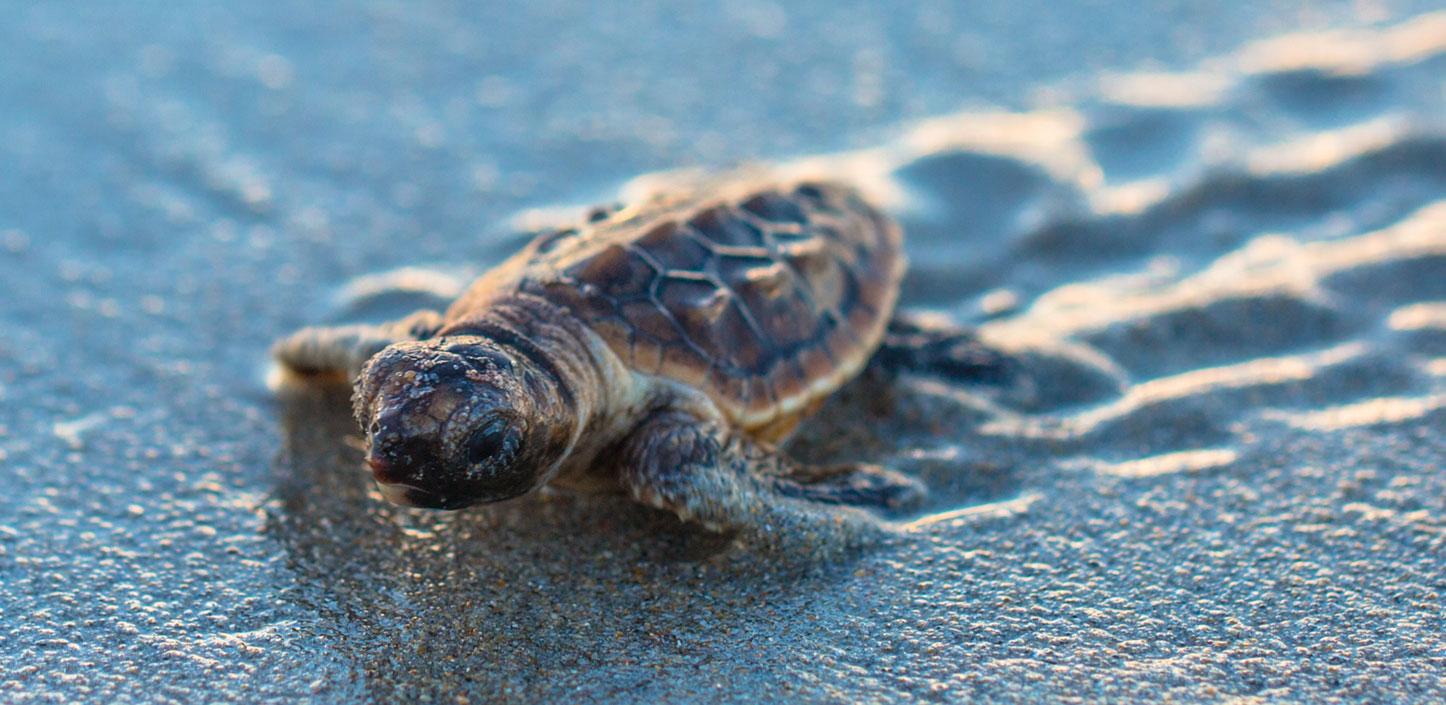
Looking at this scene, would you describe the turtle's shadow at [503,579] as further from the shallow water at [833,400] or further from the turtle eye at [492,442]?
the turtle eye at [492,442]

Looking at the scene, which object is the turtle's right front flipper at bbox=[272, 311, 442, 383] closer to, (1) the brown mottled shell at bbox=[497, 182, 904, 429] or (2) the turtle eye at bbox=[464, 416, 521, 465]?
(1) the brown mottled shell at bbox=[497, 182, 904, 429]

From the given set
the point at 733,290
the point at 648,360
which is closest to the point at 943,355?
the point at 733,290

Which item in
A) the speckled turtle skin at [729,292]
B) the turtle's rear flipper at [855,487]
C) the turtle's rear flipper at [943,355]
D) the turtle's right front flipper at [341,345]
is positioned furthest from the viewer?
the turtle's rear flipper at [943,355]

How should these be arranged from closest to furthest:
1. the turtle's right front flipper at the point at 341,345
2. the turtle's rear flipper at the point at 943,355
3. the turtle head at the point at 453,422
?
the turtle head at the point at 453,422 → the turtle's right front flipper at the point at 341,345 → the turtle's rear flipper at the point at 943,355

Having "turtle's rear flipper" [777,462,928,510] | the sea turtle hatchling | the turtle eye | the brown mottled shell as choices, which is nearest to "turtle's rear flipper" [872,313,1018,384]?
the sea turtle hatchling

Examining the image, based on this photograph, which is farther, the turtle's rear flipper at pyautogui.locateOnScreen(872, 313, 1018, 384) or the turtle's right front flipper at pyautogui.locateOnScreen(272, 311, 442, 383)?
the turtle's rear flipper at pyautogui.locateOnScreen(872, 313, 1018, 384)

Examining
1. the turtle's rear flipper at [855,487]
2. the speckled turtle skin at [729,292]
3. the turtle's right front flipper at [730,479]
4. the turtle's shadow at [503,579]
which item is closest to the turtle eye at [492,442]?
the turtle's shadow at [503,579]

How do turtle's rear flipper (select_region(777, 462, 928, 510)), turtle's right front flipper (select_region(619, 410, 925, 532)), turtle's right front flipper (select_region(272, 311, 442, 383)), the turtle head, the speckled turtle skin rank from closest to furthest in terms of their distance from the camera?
the turtle head
turtle's right front flipper (select_region(619, 410, 925, 532))
turtle's rear flipper (select_region(777, 462, 928, 510))
the speckled turtle skin
turtle's right front flipper (select_region(272, 311, 442, 383))
